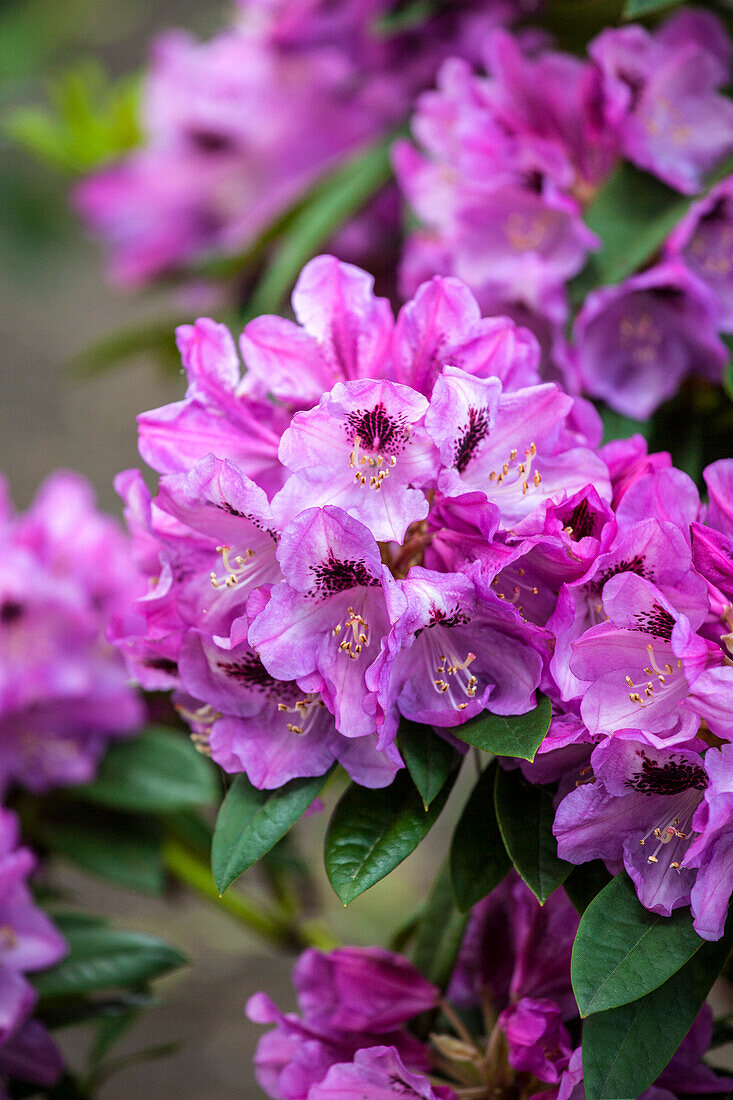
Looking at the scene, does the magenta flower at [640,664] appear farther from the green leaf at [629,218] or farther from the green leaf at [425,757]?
the green leaf at [629,218]

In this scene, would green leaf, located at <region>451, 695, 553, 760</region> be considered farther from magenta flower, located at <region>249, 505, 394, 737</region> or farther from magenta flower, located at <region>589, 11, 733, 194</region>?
magenta flower, located at <region>589, 11, 733, 194</region>

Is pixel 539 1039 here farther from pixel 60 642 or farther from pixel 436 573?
pixel 60 642

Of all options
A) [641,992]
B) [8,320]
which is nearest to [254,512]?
[641,992]

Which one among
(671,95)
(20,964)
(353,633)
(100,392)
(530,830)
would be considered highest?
(671,95)

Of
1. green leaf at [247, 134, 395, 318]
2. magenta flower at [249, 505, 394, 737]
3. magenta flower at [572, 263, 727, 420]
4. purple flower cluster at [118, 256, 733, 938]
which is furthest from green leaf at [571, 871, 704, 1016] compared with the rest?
green leaf at [247, 134, 395, 318]

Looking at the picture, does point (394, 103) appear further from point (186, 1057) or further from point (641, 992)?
point (186, 1057)

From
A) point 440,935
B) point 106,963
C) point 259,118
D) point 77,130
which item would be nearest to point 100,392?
point 77,130
